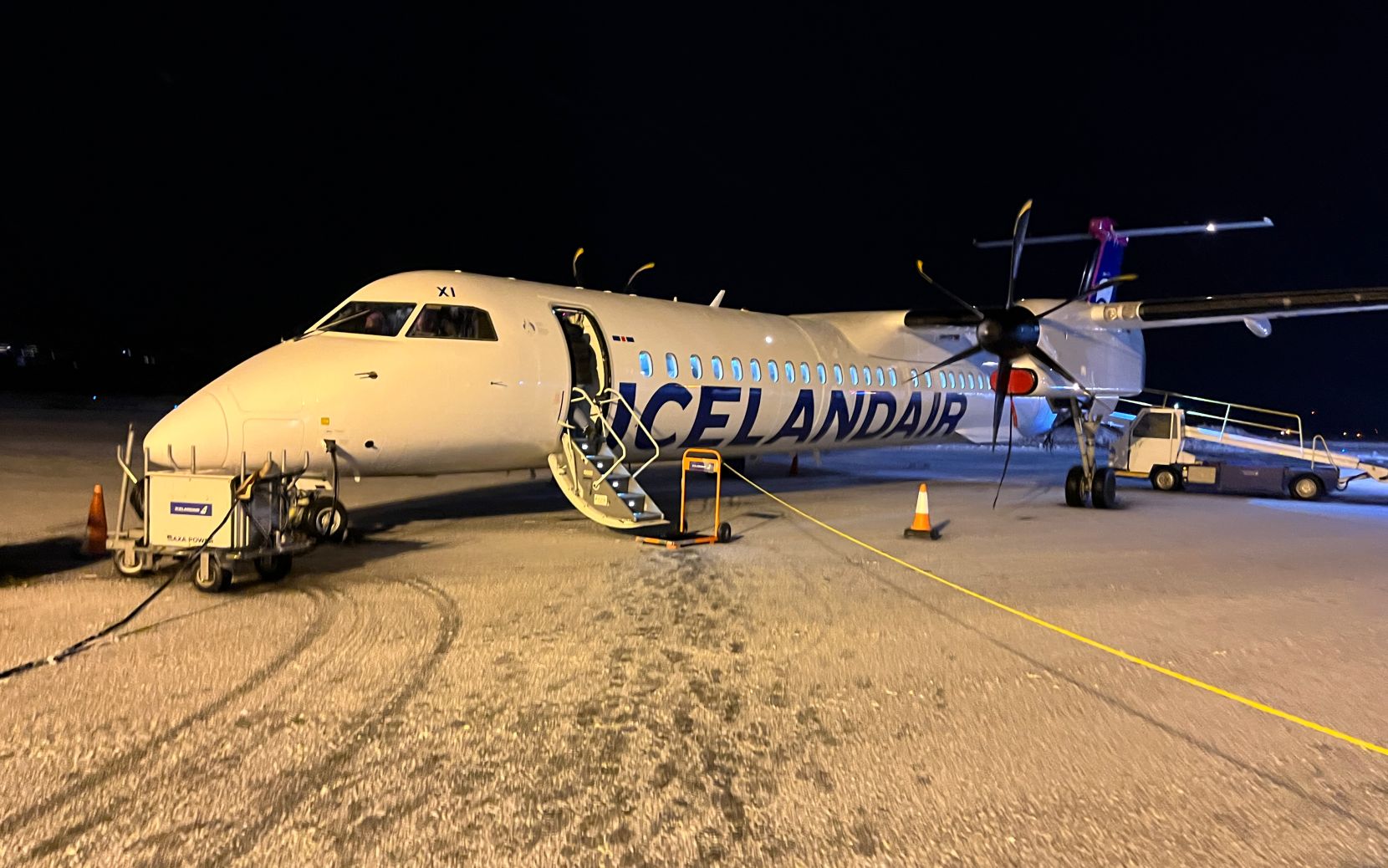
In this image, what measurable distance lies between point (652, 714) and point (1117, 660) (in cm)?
344

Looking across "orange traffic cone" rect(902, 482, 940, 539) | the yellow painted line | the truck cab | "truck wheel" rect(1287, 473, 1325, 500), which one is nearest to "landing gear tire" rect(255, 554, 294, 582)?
the yellow painted line

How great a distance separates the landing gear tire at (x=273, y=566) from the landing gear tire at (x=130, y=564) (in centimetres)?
99

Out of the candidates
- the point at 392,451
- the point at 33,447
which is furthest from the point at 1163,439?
the point at 33,447

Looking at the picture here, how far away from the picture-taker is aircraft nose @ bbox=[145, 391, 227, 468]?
8695 mm

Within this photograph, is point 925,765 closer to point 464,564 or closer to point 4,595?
point 464,564

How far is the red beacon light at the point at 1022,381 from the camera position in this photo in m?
15.8

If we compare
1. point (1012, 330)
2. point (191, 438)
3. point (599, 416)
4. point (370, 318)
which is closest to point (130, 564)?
point (191, 438)

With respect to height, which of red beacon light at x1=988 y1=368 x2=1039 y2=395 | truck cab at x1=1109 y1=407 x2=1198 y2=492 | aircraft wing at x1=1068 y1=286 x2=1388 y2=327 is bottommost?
truck cab at x1=1109 y1=407 x2=1198 y2=492

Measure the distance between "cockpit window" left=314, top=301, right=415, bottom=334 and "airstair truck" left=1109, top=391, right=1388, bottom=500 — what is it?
16.0 meters

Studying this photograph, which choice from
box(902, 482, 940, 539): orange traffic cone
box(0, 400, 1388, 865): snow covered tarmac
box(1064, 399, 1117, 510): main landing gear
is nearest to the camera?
box(0, 400, 1388, 865): snow covered tarmac

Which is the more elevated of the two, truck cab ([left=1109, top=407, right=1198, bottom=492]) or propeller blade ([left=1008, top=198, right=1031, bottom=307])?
propeller blade ([left=1008, top=198, right=1031, bottom=307])

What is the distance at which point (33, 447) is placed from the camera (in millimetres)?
22031

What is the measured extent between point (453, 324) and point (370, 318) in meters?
0.95

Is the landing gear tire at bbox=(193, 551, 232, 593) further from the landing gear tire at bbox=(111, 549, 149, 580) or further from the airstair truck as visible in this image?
the airstair truck
